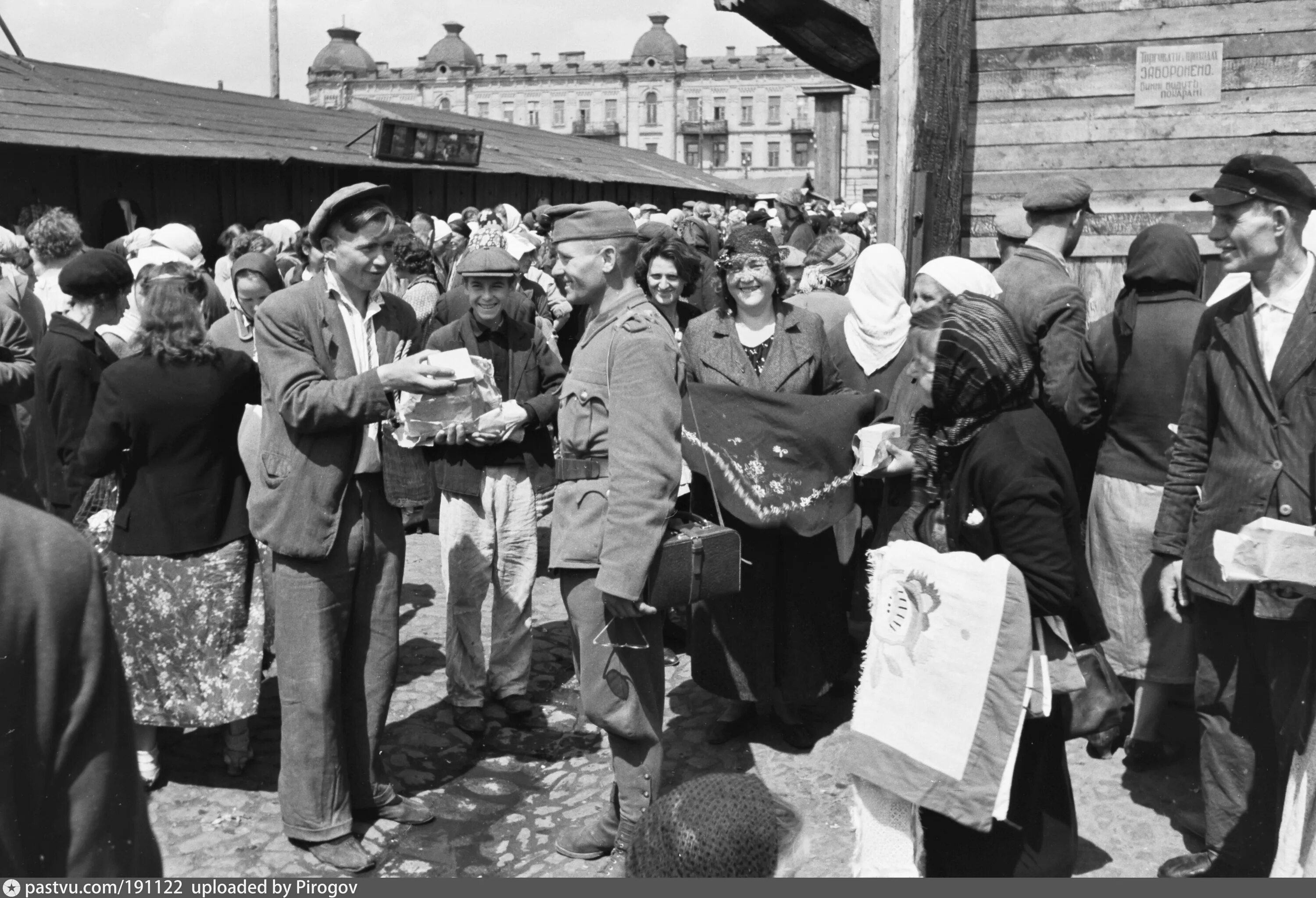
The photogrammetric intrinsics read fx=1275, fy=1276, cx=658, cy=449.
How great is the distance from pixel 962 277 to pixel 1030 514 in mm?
1553

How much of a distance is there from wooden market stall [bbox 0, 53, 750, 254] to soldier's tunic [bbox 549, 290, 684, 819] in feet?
36.1

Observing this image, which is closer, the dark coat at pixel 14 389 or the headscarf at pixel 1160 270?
the headscarf at pixel 1160 270

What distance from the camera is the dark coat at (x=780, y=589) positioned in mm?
5266

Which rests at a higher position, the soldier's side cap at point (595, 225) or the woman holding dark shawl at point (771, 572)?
the soldier's side cap at point (595, 225)

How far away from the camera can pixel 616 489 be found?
12.8 feet

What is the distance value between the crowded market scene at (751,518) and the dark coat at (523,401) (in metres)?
0.02

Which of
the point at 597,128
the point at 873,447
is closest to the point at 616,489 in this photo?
the point at 873,447

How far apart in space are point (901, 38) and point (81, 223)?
11.0 m

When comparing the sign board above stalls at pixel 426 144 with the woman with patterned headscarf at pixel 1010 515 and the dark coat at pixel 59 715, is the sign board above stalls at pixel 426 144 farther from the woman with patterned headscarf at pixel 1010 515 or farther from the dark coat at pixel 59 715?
the dark coat at pixel 59 715

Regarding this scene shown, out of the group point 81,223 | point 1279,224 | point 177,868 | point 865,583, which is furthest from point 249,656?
point 81,223

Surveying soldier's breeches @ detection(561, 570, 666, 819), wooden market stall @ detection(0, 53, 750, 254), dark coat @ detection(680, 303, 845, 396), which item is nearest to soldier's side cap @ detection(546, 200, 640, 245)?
soldier's breeches @ detection(561, 570, 666, 819)

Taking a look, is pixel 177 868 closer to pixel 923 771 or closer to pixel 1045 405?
pixel 923 771

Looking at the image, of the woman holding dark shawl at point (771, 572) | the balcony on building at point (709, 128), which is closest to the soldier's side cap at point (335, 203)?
the woman holding dark shawl at point (771, 572)

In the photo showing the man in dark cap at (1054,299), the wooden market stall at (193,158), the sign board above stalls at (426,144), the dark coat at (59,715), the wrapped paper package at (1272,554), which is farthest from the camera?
the sign board above stalls at (426,144)
